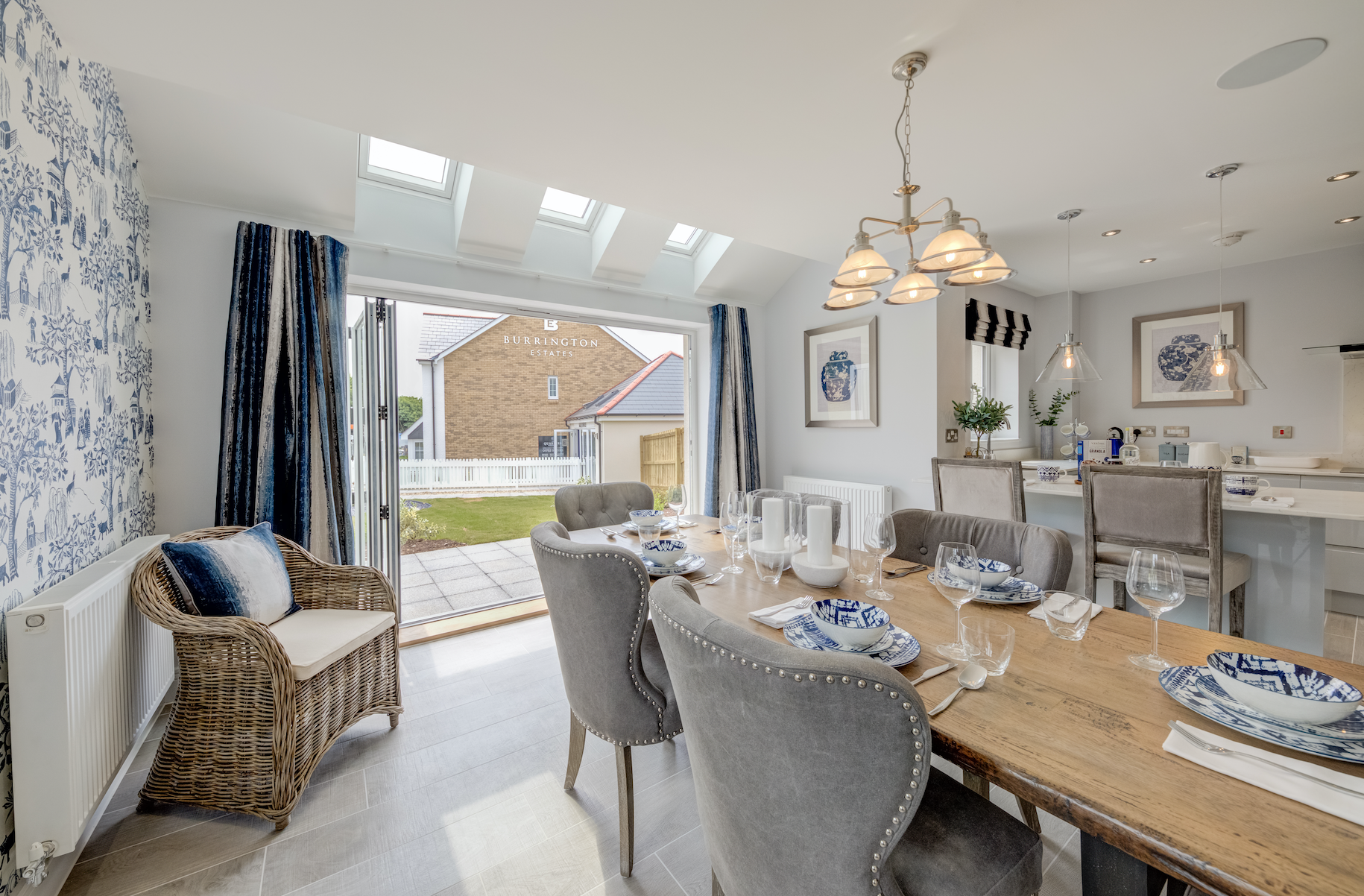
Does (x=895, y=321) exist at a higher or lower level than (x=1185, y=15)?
lower

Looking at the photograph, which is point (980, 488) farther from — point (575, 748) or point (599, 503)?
point (575, 748)

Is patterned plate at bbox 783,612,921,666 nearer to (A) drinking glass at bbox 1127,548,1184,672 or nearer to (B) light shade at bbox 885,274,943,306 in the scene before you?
(A) drinking glass at bbox 1127,548,1184,672

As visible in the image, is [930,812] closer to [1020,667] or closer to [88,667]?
[1020,667]

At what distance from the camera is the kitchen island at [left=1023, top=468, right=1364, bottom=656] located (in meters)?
2.28

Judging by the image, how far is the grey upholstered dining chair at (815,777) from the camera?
2.34ft

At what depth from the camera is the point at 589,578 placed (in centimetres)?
140

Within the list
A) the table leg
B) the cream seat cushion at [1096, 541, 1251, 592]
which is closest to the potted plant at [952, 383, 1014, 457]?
the cream seat cushion at [1096, 541, 1251, 592]

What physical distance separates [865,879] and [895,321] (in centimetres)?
354

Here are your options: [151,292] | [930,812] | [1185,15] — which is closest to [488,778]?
[930,812]

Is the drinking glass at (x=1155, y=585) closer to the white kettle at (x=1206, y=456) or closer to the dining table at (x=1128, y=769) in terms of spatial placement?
the dining table at (x=1128, y=769)

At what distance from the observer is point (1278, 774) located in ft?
2.40

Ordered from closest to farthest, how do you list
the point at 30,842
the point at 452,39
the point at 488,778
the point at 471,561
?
the point at 30,842 → the point at 452,39 → the point at 488,778 → the point at 471,561

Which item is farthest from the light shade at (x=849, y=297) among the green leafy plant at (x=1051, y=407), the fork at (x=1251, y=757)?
the green leafy plant at (x=1051, y=407)

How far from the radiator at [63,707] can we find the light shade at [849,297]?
234 cm
